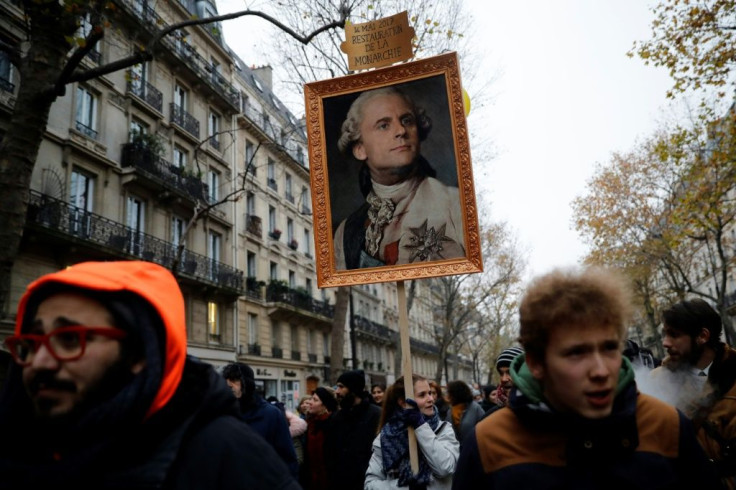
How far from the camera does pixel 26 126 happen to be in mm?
6867

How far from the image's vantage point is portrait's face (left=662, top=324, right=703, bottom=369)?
123 inches

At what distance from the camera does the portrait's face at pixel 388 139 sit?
527 centimetres

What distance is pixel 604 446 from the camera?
1827 mm

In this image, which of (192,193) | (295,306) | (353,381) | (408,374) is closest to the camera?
(408,374)

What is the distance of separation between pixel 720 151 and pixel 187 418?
15.1 m

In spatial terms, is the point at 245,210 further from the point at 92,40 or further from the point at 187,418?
the point at 187,418

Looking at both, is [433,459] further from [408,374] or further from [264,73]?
[264,73]

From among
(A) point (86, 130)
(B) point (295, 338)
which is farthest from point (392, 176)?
(B) point (295, 338)

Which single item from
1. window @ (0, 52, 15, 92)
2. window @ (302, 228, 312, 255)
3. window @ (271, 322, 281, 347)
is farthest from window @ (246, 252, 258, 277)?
window @ (0, 52, 15, 92)

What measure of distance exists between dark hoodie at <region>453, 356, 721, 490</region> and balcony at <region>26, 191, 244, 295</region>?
53.0ft

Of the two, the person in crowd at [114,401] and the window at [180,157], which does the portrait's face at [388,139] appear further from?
the window at [180,157]

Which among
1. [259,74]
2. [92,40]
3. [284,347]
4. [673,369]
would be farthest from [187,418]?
[259,74]

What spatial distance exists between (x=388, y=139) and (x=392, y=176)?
0.35m

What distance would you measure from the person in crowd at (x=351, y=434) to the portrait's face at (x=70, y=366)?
15.6 feet
